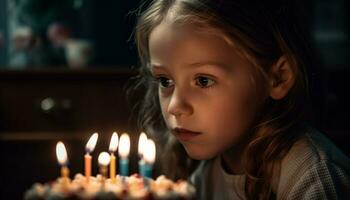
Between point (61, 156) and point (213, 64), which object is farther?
point (213, 64)

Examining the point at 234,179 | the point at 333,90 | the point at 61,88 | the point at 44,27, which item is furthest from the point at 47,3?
the point at 234,179

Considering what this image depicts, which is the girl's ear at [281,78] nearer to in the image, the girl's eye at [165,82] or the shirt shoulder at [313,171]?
the shirt shoulder at [313,171]

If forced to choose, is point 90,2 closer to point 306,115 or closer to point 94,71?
point 94,71

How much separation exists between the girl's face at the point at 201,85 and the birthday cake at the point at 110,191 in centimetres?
30

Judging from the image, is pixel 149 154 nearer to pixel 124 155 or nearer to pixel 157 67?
pixel 124 155

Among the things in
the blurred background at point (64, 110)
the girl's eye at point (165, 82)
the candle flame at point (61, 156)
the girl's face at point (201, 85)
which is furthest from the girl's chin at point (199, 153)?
the blurred background at point (64, 110)

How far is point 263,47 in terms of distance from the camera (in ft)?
4.08

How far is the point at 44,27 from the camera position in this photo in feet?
7.93

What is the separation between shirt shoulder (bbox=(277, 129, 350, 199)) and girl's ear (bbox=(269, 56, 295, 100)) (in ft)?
0.35

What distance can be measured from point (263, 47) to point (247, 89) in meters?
0.09

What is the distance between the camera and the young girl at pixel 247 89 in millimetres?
1170

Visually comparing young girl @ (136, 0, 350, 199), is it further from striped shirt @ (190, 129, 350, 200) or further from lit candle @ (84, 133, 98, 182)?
A: lit candle @ (84, 133, 98, 182)

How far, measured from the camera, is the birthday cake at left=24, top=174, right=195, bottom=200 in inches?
32.6

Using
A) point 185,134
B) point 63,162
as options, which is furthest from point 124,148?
point 185,134
